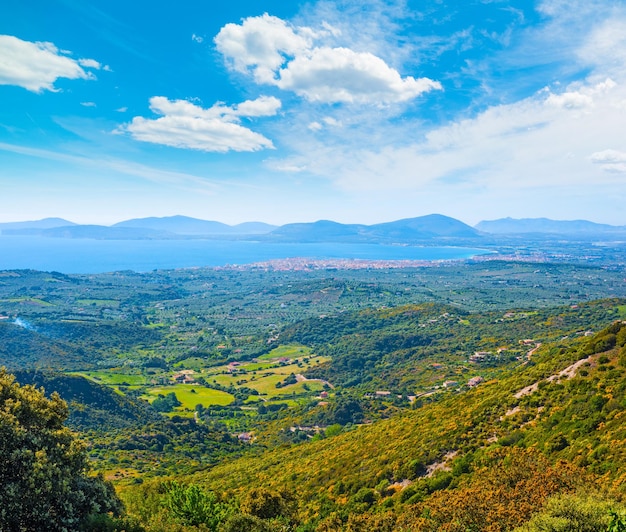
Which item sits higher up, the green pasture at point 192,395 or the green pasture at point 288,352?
the green pasture at point 288,352

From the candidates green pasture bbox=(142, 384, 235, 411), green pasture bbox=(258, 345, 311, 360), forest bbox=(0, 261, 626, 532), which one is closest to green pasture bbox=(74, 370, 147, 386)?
forest bbox=(0, 261, 626, 532)

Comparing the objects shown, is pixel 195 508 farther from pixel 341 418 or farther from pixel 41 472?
pixel 341 418

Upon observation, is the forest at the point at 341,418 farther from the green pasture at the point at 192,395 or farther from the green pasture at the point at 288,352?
the green pasture at the point at 288,352

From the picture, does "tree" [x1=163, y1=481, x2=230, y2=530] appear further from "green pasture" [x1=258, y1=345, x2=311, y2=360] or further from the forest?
"green pasture" [x1=258, y1=345, x2=311, y2=360]

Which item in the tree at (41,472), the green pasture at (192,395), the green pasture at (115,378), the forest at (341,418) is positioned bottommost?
the green pasture at (192,395)

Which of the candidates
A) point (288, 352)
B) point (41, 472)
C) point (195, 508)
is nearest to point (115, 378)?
point (288, 352)

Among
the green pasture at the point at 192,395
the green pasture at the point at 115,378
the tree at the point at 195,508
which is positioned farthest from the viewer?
the green pasture at the point at 115,378

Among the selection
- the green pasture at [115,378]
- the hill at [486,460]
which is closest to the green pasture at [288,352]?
the green pasture at [115,378]
